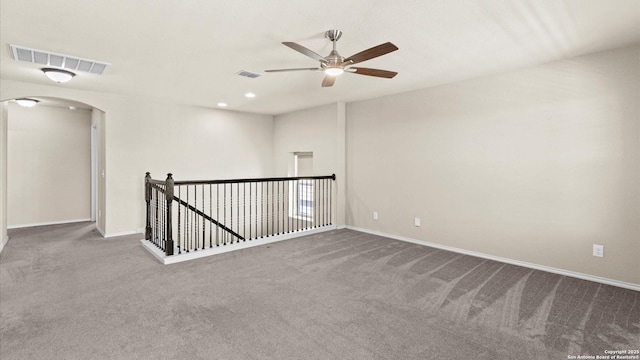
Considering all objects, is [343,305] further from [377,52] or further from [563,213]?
[563,213]

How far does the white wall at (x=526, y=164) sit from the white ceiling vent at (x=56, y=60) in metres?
4.15

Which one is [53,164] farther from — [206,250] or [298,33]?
[298,33]

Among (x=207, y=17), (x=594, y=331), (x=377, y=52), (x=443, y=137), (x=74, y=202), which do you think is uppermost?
(x=207, y=17)

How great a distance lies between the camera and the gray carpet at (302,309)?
83.9 inches

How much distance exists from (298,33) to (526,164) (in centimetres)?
317

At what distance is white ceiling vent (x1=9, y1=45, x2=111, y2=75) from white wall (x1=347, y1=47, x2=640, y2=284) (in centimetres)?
415

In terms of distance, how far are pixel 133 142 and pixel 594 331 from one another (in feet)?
21.8

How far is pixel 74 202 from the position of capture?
6.67 meters

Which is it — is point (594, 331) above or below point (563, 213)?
below

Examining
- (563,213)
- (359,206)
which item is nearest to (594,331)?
(563,213)

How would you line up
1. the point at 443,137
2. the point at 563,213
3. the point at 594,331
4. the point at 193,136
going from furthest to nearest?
the point at 193,136 < the point at 443,137 < the point at 563,213 < the point at 594,331

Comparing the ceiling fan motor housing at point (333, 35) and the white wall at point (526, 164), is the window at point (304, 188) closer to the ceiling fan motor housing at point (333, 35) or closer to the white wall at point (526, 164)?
the white wall at point (526, 164)

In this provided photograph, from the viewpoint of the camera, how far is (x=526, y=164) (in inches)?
150

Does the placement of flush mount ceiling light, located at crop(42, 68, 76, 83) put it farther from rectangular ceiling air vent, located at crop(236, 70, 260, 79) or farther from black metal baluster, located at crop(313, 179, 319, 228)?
black metal baluster, located at crop(313, 179, 319, 228)
